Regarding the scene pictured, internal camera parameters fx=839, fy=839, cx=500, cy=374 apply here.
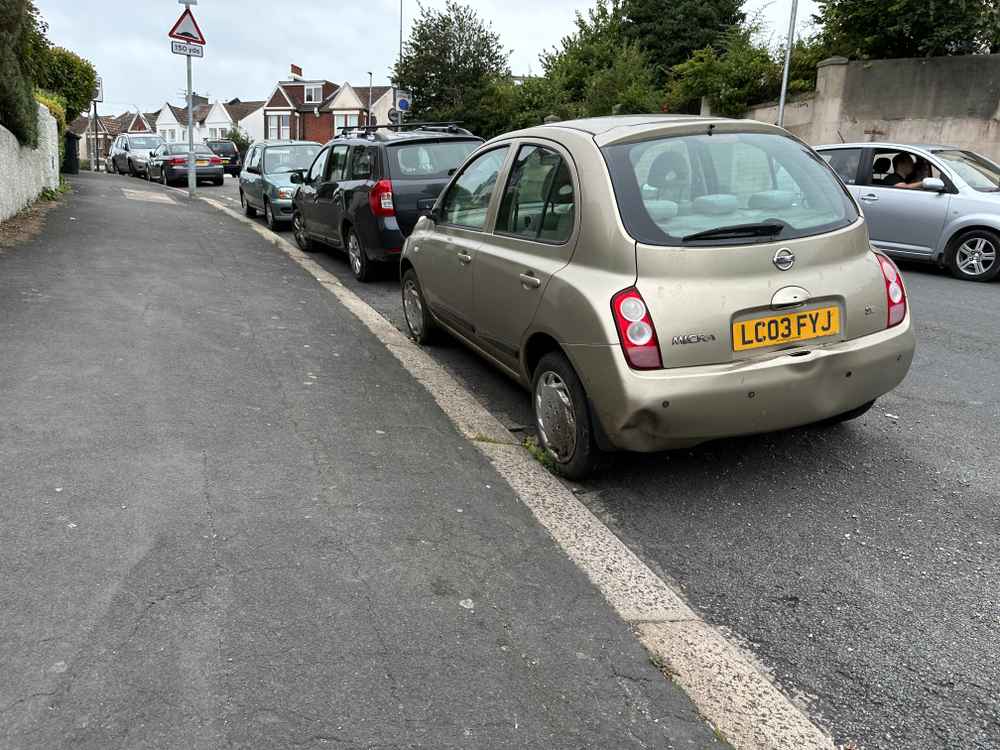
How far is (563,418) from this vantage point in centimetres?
418

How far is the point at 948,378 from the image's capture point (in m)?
5.87

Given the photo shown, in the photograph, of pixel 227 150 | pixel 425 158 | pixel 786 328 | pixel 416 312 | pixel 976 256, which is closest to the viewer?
pixel 786 328

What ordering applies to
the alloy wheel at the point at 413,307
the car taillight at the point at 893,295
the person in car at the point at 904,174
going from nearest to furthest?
the car taillight at the point at 893,295, the alloy wheel at the point at 413,307, the person in car at the point at 904,174

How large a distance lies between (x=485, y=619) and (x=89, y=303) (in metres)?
5.80

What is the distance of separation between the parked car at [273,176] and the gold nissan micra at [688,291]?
10550 mm

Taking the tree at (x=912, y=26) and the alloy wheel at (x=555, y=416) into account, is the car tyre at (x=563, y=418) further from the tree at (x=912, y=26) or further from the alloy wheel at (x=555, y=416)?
the tree at (x=912, y=26)

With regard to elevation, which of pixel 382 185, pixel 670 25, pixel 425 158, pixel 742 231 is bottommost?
pixel 742 231

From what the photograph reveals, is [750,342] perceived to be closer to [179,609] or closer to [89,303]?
[179,609]

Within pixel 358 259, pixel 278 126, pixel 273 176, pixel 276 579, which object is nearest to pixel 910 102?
pixel 273 176

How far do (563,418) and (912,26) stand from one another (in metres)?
19.5

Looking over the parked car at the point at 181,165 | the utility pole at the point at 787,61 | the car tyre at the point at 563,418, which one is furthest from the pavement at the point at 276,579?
the parked car at the point at 181,165

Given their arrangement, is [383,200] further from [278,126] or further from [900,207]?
[278,126]

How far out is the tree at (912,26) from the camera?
1841 cm

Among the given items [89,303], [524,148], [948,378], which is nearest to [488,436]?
[524,148]
